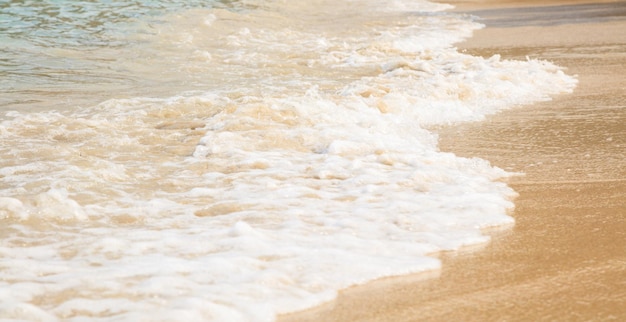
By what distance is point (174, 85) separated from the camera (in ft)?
27.9

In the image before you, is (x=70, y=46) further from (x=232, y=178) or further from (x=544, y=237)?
(x=544, y=237)

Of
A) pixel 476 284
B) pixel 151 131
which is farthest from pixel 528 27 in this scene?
pixel 476 284

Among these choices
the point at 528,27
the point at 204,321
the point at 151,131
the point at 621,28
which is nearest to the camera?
the point at 204,321

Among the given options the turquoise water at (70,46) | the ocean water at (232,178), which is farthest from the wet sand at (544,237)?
the turquoise water at (70,46)

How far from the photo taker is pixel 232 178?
4867 millimetres

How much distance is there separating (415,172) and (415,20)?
42.3 feet

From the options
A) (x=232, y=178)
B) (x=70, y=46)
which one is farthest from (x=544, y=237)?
(x=70, y=46)

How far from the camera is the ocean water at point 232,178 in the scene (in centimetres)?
331

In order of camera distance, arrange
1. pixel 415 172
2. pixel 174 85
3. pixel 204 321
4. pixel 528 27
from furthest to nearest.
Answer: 1. pixel 528 27
2. pixel 174 85
3. pixel 415 172
4. pixel 204 321

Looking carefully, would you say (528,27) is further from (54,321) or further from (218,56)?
(54,321)

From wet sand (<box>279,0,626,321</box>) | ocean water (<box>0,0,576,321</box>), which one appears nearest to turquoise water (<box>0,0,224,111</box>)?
ocean water (<box>0,0,576,321</box>)

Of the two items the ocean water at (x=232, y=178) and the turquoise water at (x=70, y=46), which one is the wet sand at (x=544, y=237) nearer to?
the ocean water at (x=232, y=178)

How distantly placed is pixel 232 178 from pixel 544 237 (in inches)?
76.0

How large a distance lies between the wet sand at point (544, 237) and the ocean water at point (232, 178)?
0.51 ft
